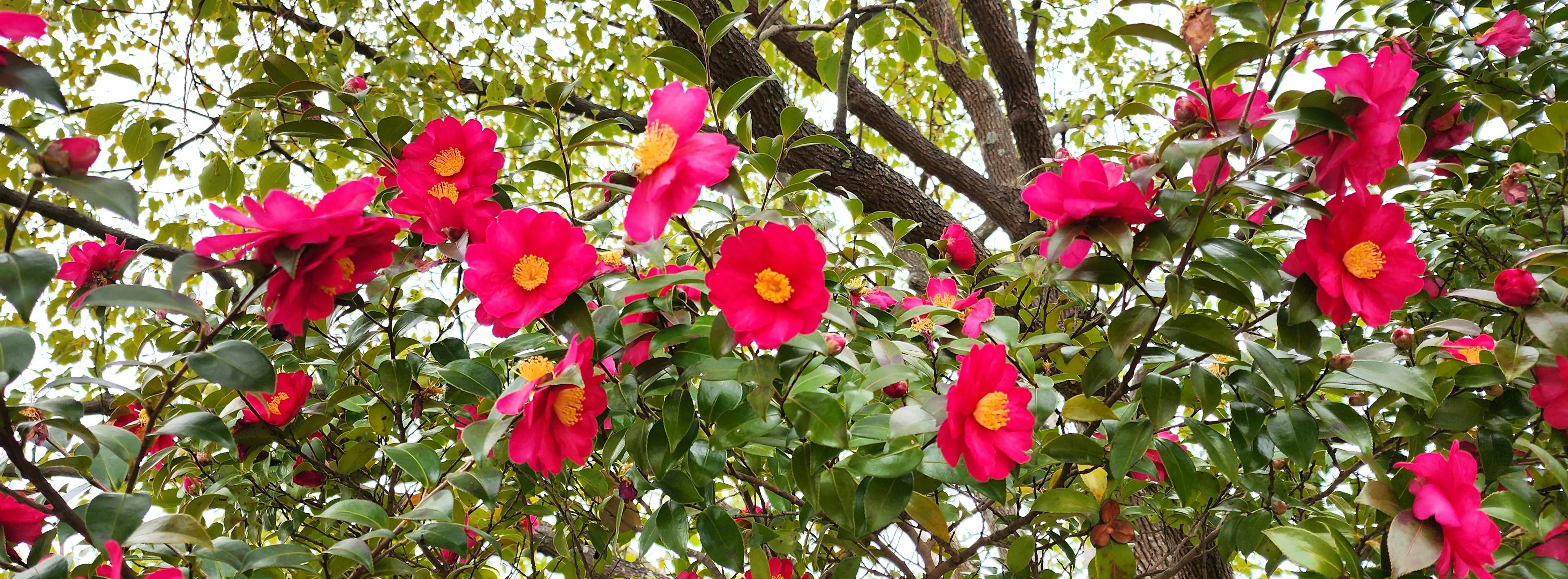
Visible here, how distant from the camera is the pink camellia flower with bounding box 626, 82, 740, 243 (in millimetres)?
624

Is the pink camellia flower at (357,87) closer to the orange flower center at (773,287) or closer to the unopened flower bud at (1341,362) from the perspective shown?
the orange flower center at (773,287)

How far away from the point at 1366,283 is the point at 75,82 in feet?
11.7

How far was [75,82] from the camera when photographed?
283 cm

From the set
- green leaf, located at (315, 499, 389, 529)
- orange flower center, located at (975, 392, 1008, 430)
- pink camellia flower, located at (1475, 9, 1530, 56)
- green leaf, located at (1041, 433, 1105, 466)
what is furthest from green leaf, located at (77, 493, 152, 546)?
pink camellia flower, located at (1475, 9, 1530, 56)

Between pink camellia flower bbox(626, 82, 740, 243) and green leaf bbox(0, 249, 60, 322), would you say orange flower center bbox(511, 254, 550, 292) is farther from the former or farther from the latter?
green leaf bbox(0, 249, 60, 322)

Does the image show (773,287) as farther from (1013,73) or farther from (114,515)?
(1013,73)

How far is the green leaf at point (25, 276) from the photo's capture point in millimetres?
492

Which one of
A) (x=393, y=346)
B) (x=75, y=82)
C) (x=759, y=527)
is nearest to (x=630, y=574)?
(x=759, y=527)

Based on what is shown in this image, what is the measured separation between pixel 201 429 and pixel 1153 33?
802 millimetres

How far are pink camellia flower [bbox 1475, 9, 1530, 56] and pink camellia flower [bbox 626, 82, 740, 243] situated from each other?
126 centimetres

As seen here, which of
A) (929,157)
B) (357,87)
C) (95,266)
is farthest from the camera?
(929,157)

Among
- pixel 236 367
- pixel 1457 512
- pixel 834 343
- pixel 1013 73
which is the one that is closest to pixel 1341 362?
pixel 1457 512

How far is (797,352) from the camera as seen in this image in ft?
2.22

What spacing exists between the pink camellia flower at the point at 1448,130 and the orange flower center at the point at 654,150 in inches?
47.6
